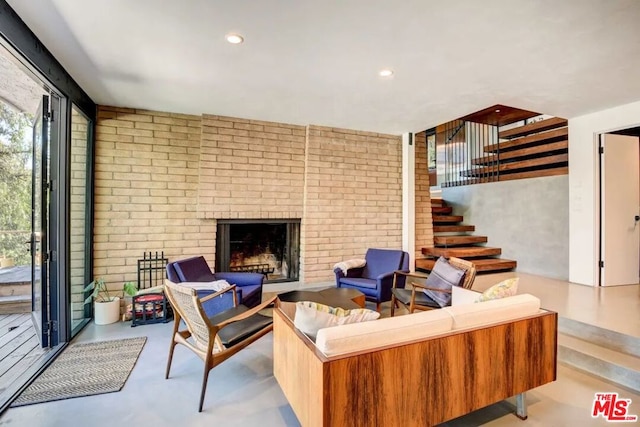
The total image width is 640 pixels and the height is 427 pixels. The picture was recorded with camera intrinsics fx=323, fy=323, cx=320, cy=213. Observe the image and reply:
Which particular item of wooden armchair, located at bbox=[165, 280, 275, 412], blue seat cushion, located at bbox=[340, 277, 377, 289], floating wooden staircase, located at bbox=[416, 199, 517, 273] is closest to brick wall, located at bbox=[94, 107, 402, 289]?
floating wooden staircase, located at bbox=[416, 199, 517, 273]

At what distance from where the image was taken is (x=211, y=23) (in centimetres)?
223

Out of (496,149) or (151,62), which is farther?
(496,149)

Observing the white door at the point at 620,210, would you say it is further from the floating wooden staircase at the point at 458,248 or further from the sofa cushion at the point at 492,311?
the sofa cushion at the point at 492,311

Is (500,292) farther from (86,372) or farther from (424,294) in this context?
(86,372)

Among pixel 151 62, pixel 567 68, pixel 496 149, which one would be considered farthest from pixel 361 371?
pixel 496 149

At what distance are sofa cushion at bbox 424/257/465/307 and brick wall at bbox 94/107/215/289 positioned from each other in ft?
9.19

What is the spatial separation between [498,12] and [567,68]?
4.38 feet

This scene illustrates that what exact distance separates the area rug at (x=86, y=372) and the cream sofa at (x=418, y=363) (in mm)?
1399

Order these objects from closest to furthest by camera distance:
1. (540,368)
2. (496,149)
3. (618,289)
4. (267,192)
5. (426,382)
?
(426,382), (540,368), (618,289), (267,192), (496,149)

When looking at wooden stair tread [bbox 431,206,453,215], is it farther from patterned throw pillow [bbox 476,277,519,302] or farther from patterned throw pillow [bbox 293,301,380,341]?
patterned throw pillow [bbox 293,301,380,341]

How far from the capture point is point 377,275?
429 cm

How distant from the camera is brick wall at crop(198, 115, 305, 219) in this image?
4.27m

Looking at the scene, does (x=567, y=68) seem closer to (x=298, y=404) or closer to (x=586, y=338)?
(x=586, y=338)

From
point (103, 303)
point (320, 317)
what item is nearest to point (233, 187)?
point (103, 303)
